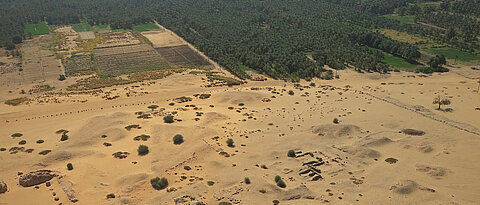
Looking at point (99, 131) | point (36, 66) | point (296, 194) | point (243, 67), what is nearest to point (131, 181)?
point (99, 131)

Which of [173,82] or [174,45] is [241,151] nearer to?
[173,82]

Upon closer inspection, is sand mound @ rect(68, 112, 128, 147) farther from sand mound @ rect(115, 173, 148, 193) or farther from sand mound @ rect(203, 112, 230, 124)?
sand mound @ rect(115, 173, 148, 193)

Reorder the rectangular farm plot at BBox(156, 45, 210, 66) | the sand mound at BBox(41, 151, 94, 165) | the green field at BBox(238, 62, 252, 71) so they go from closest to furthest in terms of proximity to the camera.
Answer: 1. the sand mound at BBox(41, 151, 94, 165)
2. the green field at BBox(238, 62, 252, 71)
3. the rectangular farm plot at BBox(156, 45, 210, 66)

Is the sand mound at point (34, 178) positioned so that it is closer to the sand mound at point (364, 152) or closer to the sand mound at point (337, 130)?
the sand mound at point (337, 130)

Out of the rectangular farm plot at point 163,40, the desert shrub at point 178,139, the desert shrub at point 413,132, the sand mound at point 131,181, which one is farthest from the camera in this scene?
the rectangular farm plot at point 163,40

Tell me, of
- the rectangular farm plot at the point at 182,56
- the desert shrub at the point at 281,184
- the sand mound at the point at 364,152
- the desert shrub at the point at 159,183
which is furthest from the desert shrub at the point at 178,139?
the rectangular farm plot at the point at 182,56

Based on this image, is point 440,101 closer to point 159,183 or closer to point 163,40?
point 159,183

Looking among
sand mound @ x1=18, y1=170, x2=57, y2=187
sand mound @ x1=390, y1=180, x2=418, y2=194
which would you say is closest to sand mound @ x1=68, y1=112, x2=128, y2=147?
sand mound @ x1=18, y1=170, x2=57, y2=187
